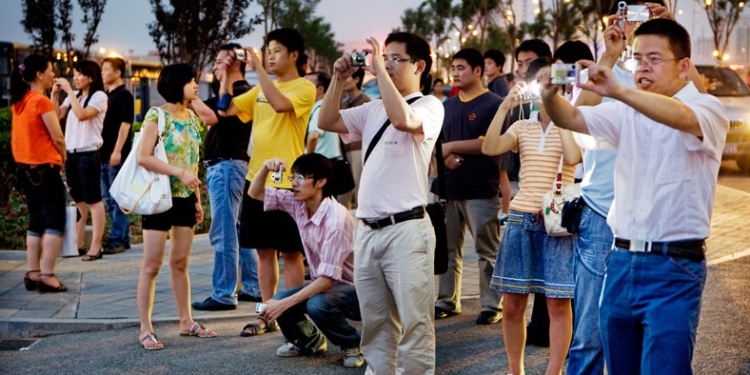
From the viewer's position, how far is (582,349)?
4.74 metres

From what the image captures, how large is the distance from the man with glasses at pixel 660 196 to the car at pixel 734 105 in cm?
1546

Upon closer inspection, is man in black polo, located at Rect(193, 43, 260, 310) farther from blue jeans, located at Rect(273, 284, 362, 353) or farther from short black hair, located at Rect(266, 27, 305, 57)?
blue jeans, located at Rect(273, 284, 362, 353)

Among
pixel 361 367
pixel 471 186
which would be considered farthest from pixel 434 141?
pixel 471 186

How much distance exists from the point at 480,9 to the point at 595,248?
199 ft

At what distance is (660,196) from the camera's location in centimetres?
373

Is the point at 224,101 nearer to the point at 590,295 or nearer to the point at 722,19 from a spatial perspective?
the point at 590,295

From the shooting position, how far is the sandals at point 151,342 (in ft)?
22.3

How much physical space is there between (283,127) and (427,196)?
1765 millimetres

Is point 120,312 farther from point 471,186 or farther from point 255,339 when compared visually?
point 471,186

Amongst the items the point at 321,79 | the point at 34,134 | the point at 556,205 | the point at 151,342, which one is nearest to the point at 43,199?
the point at 34,134

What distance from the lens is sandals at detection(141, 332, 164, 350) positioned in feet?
22.3

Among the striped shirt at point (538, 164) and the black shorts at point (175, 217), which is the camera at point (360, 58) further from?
the black shorts at point (175, 217)

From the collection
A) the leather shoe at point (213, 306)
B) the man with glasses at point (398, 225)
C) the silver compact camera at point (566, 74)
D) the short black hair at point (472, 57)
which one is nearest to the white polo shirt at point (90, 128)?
the leather shoe at point (213, 306)

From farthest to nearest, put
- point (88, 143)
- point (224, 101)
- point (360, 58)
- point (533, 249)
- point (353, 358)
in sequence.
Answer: point (88, 143)
point (224, 101)
point (353, 358)
point (533, 249)
point (360, 58)
